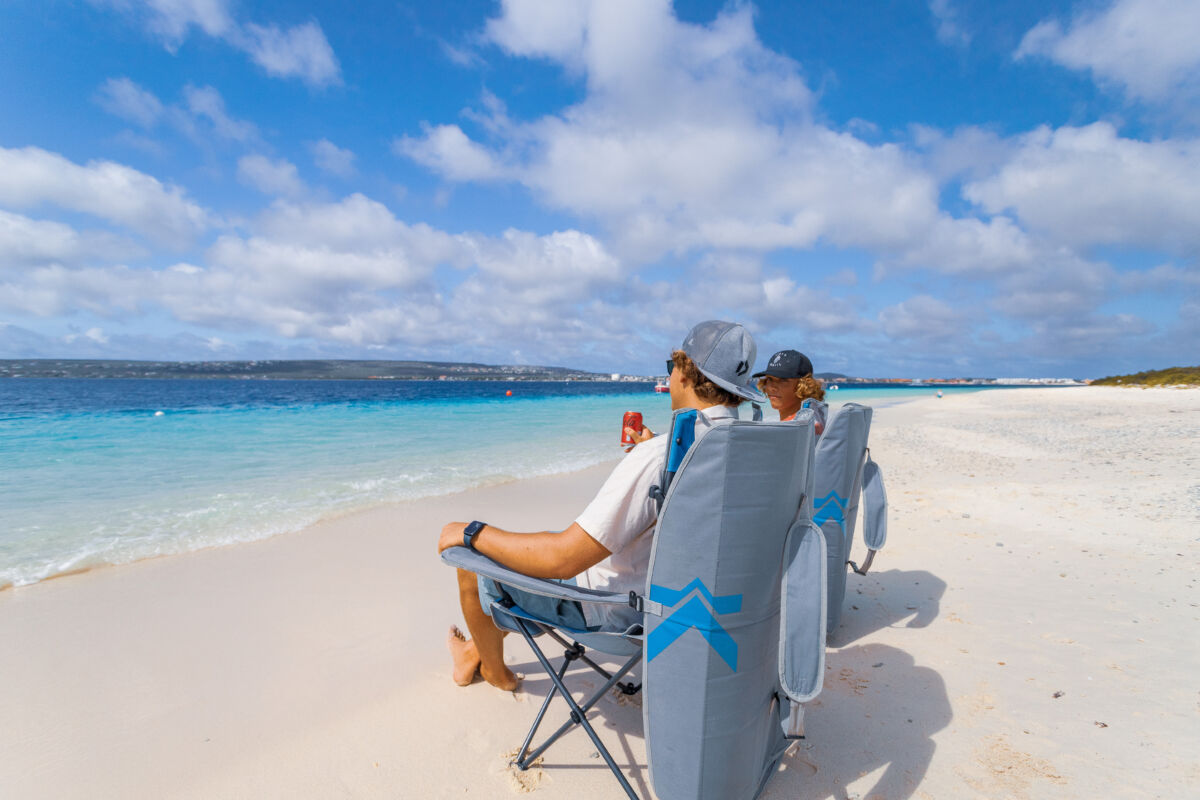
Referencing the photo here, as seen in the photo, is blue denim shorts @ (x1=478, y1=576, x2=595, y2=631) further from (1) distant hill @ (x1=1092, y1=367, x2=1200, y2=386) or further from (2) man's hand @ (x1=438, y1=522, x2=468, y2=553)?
(1) distant hill @ (x1=1092, y1=367, x2=1200, y2=386)

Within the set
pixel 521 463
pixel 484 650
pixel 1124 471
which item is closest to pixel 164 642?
pixel 484 650

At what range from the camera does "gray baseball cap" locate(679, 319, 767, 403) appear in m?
2.04

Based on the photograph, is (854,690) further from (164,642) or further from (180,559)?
(180,559)

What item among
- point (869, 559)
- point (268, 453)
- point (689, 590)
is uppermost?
point (689, 590)

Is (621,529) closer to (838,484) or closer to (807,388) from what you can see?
(838,484)

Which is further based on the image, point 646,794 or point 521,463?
point 521,463

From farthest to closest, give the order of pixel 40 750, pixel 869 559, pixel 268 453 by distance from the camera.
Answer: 1. pixel 268 453
2. pixel 869 559
3. pixel 40 750

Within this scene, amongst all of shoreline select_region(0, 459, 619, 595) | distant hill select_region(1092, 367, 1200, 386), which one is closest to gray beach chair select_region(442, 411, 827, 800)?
shoreline select_region(0, 459, 619, 595)

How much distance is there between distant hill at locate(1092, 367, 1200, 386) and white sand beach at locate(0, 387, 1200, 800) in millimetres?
48632

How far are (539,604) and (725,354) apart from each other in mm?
1330

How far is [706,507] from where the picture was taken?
1.66m

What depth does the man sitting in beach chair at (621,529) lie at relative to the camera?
192 cm

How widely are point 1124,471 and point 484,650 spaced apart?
1012 centimetres

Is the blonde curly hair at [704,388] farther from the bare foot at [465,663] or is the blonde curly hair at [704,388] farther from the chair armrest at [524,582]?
the bare foot at [465,663]
